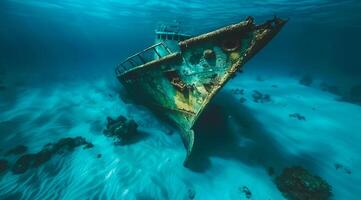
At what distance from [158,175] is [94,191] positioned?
206 cm

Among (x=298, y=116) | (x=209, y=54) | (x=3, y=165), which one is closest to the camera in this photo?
(x=209, y=54)

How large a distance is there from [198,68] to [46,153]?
21.9ft

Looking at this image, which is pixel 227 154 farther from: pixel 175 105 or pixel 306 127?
pixel 306 127

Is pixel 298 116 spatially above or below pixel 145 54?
below

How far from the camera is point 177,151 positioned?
9.19 m

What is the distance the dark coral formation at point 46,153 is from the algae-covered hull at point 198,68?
3.86 meters

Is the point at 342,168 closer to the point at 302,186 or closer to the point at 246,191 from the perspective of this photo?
the point at 302,186

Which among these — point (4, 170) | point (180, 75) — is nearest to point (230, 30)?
point (180, 75)

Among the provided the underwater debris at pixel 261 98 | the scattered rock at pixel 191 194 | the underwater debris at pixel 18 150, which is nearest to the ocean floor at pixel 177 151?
the scattered rock at pixel 191 194

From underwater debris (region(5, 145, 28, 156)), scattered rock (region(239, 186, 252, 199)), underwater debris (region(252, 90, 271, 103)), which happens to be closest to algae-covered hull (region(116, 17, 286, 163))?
scattered rock (region(239, 186, 252, 199))

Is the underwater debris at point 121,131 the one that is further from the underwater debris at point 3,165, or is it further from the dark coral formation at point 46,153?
the underwater debris at point 3,165

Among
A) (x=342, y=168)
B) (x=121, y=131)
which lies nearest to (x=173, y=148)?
(x=121, y=131)

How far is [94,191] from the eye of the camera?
7.02 metres

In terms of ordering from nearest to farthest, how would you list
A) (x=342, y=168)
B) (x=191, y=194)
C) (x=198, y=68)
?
(x=191, y=194), (x=198, y=68), (x=342, y=168)
